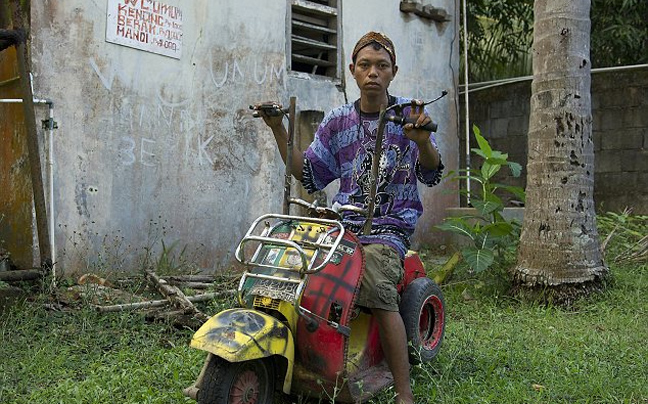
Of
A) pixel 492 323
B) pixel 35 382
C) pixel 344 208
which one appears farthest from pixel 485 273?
pixel 35 382

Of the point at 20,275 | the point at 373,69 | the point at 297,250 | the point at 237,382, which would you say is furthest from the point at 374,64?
the point at 20,275

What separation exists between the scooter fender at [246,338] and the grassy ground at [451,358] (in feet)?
1.89

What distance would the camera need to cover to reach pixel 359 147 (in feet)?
12.1

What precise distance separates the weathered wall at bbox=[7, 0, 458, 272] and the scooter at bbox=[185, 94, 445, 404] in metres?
3.34

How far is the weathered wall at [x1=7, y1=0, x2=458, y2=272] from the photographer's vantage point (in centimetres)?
607

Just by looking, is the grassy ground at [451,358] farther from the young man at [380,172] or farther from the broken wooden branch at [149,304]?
the young man at [380,172]

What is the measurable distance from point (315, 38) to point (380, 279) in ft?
18.2

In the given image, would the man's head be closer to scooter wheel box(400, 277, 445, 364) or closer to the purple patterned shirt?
the purple patterned shirt

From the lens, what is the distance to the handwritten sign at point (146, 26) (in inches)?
252

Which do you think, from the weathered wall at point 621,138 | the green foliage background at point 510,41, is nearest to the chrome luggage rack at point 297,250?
the weathered wall at point 621,138

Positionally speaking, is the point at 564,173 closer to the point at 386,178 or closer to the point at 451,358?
the point at 451,358

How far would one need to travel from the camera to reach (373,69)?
3549mm

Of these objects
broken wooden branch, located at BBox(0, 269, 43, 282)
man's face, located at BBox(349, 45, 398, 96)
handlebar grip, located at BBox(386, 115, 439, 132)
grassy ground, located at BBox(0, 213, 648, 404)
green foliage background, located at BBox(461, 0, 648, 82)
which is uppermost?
green foliage background, located at BBox(461, 0, 648, 82)

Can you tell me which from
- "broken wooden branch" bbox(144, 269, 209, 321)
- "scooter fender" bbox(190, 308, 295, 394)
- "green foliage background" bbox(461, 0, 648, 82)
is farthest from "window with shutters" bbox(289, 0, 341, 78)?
"scooter fender" bbox(190, 308, 295, 394)
